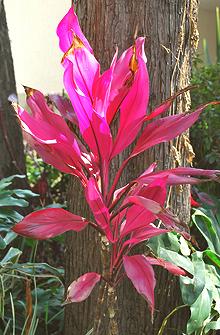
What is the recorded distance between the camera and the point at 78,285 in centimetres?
132

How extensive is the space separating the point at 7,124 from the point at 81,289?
1.27 m

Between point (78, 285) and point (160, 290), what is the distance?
0.54 meters

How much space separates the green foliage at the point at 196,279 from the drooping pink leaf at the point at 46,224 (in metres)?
0.37

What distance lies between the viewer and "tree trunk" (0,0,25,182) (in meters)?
2.41

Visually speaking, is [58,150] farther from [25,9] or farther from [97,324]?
[25,9]

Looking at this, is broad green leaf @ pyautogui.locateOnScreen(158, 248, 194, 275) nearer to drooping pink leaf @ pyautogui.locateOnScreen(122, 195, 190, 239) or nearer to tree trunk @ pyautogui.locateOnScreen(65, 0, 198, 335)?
tree trunk @ pyautogui.locateOnScreen(65, 0, 198, 335)

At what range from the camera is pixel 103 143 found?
132 centimetres

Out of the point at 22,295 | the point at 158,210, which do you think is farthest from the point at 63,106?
the point at 22,295

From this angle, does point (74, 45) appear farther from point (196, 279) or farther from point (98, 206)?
point (196, 279)

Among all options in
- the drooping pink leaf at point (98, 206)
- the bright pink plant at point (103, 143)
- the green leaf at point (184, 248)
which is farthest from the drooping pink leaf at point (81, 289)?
the green leaf at point (184, 248)

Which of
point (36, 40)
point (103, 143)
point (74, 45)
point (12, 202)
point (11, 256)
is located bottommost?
point (11, 256)

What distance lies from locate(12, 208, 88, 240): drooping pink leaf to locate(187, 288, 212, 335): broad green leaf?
0.44m

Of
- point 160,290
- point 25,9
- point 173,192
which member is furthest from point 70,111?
point 25,9

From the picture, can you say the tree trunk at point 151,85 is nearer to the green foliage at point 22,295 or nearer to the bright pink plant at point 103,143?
the green foliage at point 22,295
